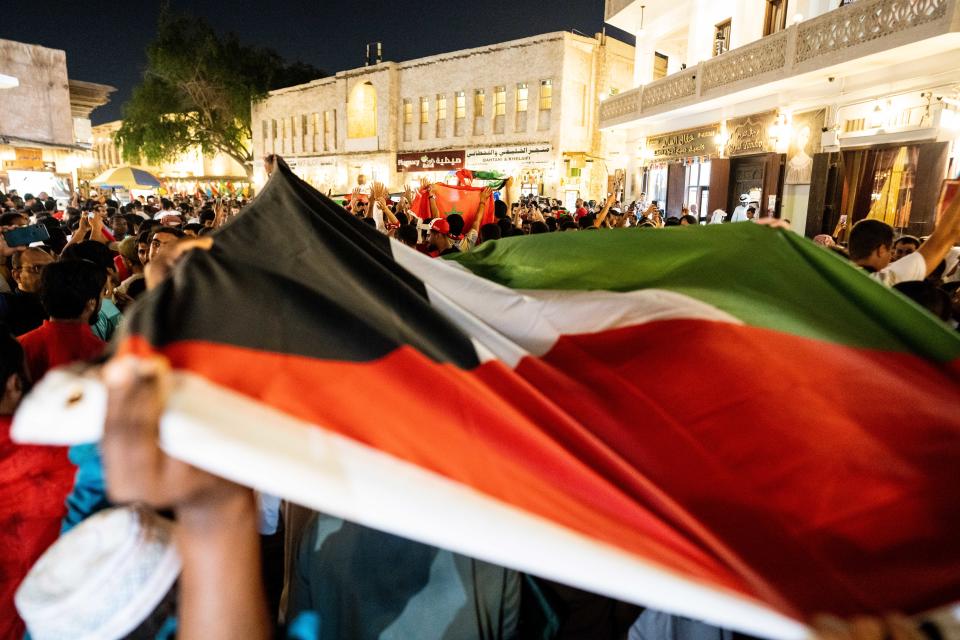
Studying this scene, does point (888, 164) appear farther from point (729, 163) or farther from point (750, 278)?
point (750, 278)

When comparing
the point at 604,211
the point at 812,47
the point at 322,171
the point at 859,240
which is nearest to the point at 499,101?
the point at 322,171

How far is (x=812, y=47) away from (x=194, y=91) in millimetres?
36467

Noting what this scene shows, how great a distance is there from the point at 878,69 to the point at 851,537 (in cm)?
1293

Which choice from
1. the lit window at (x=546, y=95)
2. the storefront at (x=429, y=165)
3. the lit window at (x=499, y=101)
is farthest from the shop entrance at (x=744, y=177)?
the storefront at (x=429, y=165)

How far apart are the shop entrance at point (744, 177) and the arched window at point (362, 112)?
75.3ft

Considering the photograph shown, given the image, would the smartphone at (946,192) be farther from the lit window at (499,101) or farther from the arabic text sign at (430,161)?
the arabic text sign at (430,161)

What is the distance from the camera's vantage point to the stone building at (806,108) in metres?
9.47

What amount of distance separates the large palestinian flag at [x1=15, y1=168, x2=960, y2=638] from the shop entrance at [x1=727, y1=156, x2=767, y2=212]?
13590mm

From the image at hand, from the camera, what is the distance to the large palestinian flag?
1045 mm

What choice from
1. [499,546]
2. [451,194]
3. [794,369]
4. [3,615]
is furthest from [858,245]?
[451,194]

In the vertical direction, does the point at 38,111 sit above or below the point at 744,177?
above

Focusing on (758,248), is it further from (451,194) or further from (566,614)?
(451,194)

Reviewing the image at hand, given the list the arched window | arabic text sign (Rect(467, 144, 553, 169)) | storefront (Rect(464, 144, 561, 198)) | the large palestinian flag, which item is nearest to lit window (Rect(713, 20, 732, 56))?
storefront (Rect(464, 144, 561, 198))

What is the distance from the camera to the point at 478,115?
93.2 feet
